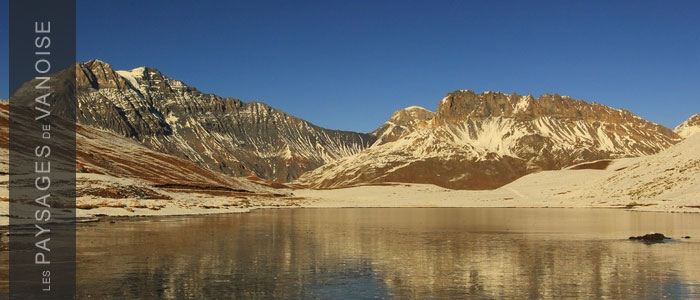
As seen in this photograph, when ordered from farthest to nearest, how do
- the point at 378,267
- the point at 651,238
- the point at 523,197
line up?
the point at 523,197 → the point at 651,238 → the point at 378,267

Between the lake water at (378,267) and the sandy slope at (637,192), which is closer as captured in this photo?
the lake water at (378,267)

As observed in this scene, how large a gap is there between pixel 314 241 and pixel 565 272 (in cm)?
2273

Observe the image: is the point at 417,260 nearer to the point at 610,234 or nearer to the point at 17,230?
the point at 610,234

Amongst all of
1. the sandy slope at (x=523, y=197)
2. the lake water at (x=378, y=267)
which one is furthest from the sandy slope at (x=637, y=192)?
the lake water at (x=378, y=267)

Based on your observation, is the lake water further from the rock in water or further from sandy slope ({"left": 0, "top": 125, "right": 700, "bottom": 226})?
sandy slope ({"left": 0, "top": 125, "right": 700, "bottom": 226})

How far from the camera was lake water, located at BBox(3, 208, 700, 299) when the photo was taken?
26.2 meters

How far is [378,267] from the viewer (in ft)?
112

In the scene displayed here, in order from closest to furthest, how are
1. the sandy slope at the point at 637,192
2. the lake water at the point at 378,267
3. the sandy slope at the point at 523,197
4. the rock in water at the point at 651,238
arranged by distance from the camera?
1. the lake water at the point at 378,267
2. the rock in water at the point at 651,238
3. the sandy slope at the point at 523,197
4. the sandy slope at the point at 637,192

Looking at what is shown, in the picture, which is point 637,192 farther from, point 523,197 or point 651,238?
point 651,238

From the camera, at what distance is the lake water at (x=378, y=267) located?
26219mm

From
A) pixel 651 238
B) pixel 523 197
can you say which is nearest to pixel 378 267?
pixel 651 238

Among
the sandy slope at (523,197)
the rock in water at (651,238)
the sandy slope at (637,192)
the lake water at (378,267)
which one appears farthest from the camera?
the sandy slope at (637,192)

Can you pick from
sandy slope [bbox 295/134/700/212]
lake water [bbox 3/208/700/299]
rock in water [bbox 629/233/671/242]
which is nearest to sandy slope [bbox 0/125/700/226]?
sandy slope [bbox 295/134/700/212]

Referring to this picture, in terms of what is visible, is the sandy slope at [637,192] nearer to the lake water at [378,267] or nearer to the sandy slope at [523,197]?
the sandy slope at [523,197]
